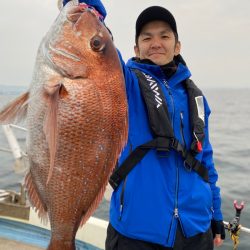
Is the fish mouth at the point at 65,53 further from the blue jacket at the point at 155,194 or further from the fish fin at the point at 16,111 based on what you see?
the blue jacket at the point at 155,194

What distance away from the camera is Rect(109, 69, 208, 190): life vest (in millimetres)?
2400

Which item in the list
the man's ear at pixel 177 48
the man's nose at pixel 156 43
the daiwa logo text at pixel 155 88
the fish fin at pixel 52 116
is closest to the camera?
the fish fin at pixel 52 116

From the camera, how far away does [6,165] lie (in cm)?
1381

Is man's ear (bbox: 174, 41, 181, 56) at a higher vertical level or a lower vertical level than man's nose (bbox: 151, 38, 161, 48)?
lower

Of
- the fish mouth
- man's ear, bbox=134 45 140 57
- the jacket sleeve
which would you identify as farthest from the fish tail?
man's ear, bbox=134 45 140 57

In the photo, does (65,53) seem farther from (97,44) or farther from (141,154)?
(141,154)

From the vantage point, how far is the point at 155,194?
2387 millimetres

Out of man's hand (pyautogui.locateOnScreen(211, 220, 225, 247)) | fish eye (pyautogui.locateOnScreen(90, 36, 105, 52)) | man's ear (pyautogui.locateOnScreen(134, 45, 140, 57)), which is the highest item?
fish eye (pyautogui.locateOnScreen(90, 36, 105, 52))

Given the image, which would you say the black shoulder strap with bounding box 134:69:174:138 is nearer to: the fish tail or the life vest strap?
the life vest strap

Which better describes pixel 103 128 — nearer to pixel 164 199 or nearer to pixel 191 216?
pixel 164 199

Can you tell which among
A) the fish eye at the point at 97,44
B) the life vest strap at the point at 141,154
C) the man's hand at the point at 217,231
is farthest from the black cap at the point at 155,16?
the man's hand at the point at 217,231

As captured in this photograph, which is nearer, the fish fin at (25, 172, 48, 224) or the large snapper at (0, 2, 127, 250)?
the large snapper at (0, 2, 127, 250)

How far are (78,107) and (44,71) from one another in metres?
0.22

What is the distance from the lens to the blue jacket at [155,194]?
2365 mm
